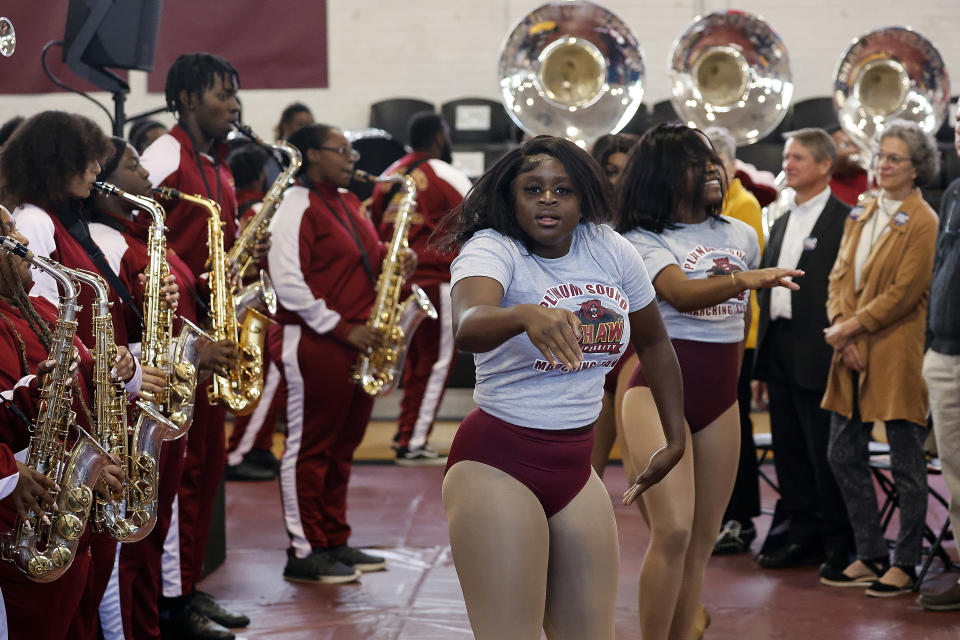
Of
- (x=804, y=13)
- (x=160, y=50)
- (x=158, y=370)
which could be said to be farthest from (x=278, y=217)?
(x=804, y=13)

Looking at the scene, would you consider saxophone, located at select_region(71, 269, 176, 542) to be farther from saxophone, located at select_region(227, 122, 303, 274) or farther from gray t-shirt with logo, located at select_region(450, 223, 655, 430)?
saxophone, located at select_region(227, 122, 303, 274)

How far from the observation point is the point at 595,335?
2213 mm

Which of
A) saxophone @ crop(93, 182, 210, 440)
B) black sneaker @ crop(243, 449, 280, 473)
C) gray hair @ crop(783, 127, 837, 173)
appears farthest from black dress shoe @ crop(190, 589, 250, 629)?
gray hair @ crop(783, 127, 837, 173)

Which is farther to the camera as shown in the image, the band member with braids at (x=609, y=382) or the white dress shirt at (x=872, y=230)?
the band member with braids at (x=609, y=382)

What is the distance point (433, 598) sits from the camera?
4.02m

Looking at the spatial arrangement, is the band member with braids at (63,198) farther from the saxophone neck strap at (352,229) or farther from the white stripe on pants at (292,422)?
the saxophone neck strap at (352,229)

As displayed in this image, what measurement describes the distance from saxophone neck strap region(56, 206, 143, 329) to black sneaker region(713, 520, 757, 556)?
2.58 m

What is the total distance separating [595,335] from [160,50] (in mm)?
6795

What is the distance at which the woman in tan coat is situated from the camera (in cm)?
406

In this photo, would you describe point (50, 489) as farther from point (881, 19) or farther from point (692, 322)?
point (881, 19)

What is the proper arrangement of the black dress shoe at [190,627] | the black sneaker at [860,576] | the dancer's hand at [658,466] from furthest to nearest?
the black sneaker at [860,576] → the black dress shoe at [190,627] → the dancer's hand at [658,466]

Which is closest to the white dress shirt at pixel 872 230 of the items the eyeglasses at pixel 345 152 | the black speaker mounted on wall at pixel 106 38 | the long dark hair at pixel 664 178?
the long dark hair at pixel 664 178

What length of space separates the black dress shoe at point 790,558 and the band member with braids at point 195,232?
199 cm

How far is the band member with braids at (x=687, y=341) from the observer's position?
2924 mm
